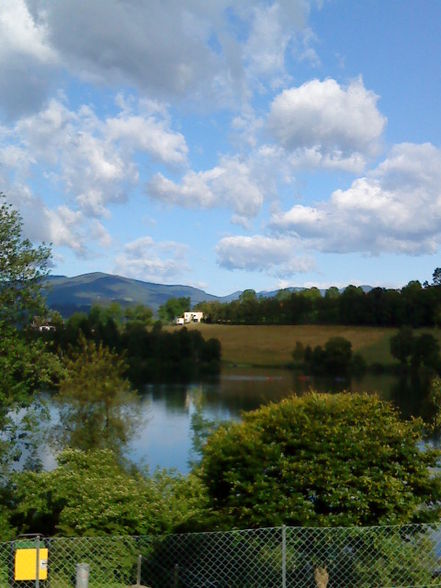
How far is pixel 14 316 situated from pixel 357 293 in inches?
2603

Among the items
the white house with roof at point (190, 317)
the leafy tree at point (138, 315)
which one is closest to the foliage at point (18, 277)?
the leafy tree at point (138, 315)

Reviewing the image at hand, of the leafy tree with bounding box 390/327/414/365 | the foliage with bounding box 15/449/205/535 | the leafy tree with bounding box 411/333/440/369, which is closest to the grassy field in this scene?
the leafy tree with bounding box 390/327/414/365

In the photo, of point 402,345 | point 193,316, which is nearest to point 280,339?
point 193,316

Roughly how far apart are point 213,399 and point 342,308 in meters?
28.1

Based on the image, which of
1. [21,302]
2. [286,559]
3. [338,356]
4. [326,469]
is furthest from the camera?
[338,356]

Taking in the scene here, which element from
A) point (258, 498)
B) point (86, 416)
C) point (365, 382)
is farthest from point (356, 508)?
point (365, 382)

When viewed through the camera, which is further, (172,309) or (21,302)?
(172,309)

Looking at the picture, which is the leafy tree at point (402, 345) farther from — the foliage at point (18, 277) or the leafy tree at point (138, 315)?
the foliage at point (18, 277)

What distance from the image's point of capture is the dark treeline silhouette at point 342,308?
7406 centimetres

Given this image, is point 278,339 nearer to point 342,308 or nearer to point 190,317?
point 342,308

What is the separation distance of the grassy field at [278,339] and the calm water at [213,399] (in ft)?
6.47

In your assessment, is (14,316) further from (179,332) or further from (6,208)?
(179,332)

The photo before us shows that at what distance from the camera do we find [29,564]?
8516 millimetres

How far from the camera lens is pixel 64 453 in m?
14.8
